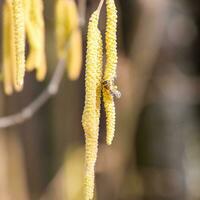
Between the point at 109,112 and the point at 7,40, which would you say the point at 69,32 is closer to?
the point at 7,40

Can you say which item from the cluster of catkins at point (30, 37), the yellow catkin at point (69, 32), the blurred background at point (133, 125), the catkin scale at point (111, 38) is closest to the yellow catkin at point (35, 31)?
the cluster of catkins at point (30, 37)

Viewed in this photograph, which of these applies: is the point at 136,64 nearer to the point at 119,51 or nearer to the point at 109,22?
the point at 119,51

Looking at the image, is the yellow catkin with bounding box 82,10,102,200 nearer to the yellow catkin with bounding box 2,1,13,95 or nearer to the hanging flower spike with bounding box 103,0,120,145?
the hanging flower spike with bounding box 103,0,120,145

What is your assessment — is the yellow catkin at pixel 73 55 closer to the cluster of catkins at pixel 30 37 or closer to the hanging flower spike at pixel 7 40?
the cluster of catkins at pixel 30 37

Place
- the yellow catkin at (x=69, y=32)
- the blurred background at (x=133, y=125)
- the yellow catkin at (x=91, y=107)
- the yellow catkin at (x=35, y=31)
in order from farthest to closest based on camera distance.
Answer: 1. the blurred background at (x=133, y=125)
2. the yellow catkin at (x=69, y=32)
3. the yellow catkin at (x=35, y=31)
4. the yellow catkin at (x=91, y=107)

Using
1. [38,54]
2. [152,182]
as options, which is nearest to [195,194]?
[152,182]

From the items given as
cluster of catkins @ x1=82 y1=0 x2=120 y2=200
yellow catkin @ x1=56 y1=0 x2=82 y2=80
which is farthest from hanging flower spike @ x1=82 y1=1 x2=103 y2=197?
yellow catkin @ x1=56 y1=0 x2=82 y2=80

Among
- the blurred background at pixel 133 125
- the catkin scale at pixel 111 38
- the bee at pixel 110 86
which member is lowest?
the blurred background at pixel 133 125
